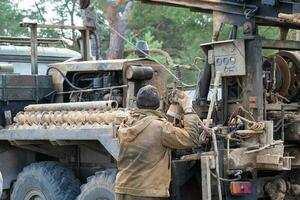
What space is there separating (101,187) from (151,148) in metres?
1.56

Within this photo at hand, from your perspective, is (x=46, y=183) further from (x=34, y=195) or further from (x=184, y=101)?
(x=184, y=101)

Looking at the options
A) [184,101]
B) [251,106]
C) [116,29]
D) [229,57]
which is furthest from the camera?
[116,29]

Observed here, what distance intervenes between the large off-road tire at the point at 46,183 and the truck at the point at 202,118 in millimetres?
13

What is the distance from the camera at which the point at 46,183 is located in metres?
8.24

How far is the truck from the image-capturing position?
6.93 metres

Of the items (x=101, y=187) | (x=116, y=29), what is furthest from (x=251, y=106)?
(x=116, y=29)

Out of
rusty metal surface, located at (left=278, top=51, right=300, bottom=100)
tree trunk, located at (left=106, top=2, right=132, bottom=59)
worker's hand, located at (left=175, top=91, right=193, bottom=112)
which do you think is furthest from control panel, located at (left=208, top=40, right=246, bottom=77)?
tree trunk, located at (left=106, top=2, right=132, bottom=59)

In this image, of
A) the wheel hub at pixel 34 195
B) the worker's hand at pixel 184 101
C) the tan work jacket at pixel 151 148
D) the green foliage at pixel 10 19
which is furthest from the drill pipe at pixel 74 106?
the green foliage at pixel 10 19

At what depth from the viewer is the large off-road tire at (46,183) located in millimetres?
8156

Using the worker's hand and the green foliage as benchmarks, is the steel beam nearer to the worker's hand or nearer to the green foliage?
the worker's hand

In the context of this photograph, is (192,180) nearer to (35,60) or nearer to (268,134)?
(268,134)

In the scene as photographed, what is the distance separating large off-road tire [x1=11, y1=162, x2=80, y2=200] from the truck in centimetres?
1

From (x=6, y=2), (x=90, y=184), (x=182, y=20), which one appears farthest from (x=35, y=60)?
(x=6, y=2)

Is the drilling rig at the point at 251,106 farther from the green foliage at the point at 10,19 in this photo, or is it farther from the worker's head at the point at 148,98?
the green foliage at the point at 10,19
